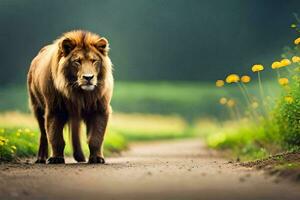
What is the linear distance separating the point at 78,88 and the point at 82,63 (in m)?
0.44

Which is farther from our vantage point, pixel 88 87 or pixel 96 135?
pixel 96 135

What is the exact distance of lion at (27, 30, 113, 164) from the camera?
11.2m

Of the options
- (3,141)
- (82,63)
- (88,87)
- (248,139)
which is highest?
(248,139)

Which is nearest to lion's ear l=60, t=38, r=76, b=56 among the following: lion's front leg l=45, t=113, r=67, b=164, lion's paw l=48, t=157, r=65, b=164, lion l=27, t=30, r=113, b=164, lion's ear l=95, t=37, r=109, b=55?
lion l=27, t=30, r=113, b=164

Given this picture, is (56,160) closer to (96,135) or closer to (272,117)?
(96,135)

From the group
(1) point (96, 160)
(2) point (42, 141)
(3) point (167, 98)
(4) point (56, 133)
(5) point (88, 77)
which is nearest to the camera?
(5) point (88, 77)

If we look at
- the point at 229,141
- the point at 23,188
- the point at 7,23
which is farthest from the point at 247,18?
the point at 23,188

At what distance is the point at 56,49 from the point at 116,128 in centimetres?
1505

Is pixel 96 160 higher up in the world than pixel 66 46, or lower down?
lower down

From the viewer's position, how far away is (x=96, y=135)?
11.5 metres

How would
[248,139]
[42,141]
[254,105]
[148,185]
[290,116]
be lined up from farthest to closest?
[248,139] → [254,105] → [42,141] → [290,116] → [148,185]

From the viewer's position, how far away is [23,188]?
774cm

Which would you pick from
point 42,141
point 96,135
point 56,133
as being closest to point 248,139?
point 42,141

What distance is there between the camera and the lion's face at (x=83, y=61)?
1102cm
